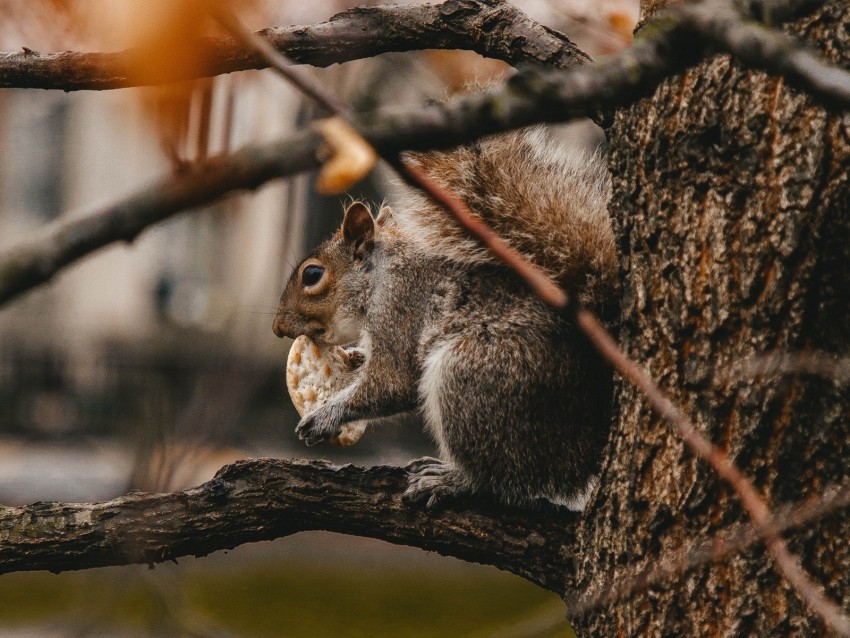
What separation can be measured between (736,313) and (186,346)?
6553 mm

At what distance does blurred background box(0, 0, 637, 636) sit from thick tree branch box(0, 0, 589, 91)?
7 cm

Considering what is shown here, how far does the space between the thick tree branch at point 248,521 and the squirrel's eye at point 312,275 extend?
0.72 metres

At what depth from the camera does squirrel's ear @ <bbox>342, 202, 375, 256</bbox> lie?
2293 millimetres

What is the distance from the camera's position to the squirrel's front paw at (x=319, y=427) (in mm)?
2100

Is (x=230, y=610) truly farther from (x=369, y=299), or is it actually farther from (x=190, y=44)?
(x=190, y=44)

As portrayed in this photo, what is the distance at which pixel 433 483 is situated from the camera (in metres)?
1.72

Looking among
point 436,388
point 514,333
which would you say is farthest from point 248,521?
point 514,333

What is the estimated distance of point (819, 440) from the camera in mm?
1152

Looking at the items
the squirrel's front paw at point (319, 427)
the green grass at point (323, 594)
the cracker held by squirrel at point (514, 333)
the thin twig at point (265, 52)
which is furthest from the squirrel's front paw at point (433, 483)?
the green grass at point (323, 594)

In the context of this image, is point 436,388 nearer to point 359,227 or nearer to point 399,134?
point 359,227

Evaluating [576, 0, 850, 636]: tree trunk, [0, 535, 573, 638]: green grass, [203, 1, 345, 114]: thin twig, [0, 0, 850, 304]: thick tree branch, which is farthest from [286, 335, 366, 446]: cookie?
[0, 535, 573, 638]: green grass

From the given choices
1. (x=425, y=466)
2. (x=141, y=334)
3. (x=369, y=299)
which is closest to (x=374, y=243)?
(x=369, y=299)

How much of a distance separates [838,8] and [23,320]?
25.3 feet

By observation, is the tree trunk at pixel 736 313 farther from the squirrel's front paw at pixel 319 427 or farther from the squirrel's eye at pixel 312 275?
the squirrel's eye at pixel 312 275
